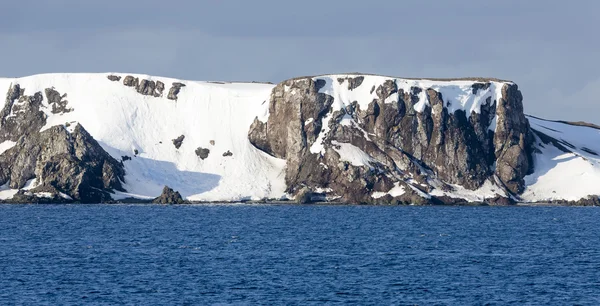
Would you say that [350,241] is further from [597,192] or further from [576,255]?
[597,192]

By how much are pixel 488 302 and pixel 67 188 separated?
337ft

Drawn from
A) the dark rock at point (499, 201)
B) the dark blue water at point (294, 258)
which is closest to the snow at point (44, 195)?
the dark blue water at point (294, 258)

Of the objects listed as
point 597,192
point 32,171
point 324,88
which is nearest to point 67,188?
point 32,171

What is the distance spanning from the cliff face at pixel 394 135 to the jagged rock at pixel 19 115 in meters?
35.5

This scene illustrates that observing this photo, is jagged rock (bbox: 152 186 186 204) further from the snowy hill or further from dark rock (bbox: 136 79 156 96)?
dark rock (bbox: 136 79 156 96)

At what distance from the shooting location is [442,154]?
17525 cm

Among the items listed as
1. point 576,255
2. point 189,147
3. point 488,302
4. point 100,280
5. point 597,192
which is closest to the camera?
point 488,302

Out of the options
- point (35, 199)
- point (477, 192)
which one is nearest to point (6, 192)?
point (35, 199)

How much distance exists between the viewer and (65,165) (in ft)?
520

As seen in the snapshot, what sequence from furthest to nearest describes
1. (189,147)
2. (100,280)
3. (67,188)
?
(189,147) → (67,188) → (100,280)

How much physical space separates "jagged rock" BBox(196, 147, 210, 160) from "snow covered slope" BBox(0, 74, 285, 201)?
561mm

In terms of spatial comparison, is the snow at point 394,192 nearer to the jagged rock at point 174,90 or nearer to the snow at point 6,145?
the jagged rock at point 174,90

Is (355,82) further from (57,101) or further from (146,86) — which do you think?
(57,101)

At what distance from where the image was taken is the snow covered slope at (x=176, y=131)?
171m
